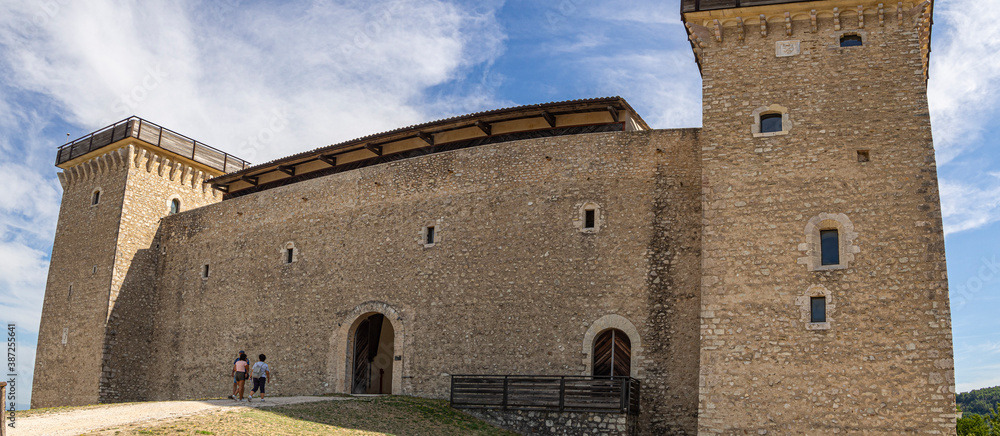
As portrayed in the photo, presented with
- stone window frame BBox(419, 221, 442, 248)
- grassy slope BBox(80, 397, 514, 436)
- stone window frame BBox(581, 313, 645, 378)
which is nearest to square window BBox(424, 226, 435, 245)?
stone window frame BBox(419, 221, 442, 248)

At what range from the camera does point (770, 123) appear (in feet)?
53.5

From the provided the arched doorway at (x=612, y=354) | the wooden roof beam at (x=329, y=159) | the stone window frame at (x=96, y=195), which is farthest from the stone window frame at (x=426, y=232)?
the stone window frame at (x=96, y=195)

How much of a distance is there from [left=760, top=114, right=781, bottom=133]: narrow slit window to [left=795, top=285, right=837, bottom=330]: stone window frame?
3.33 meters

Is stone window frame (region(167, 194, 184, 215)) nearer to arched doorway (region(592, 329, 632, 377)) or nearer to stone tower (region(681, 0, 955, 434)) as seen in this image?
arched doorway (region(592, 329, 632, 377))

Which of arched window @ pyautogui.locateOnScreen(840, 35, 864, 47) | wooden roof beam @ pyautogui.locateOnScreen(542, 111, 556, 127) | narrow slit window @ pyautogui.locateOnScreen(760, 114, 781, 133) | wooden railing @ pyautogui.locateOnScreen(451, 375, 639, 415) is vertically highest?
arched window @ pyautogui.locateOnScreen(840, 35, 864, 47)

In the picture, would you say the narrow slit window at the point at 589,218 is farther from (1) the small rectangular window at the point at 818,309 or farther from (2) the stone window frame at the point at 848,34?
(2) the stone window frame at the point at 848,34

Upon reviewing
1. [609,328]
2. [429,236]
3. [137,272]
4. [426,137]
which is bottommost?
[609,328]

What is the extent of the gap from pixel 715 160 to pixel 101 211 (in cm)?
2093

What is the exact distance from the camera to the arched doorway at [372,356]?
2162 cm

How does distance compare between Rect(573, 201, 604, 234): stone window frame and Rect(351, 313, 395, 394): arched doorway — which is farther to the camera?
Rect(351, 313, 395, 394): arched doorway

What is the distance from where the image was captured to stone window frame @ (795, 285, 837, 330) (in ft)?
48.0

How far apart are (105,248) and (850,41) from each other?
902 inches

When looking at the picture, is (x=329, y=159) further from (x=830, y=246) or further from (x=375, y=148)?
(x=830, y=246)

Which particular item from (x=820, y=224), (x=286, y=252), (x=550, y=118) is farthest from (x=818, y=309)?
(x=286, y=252)
